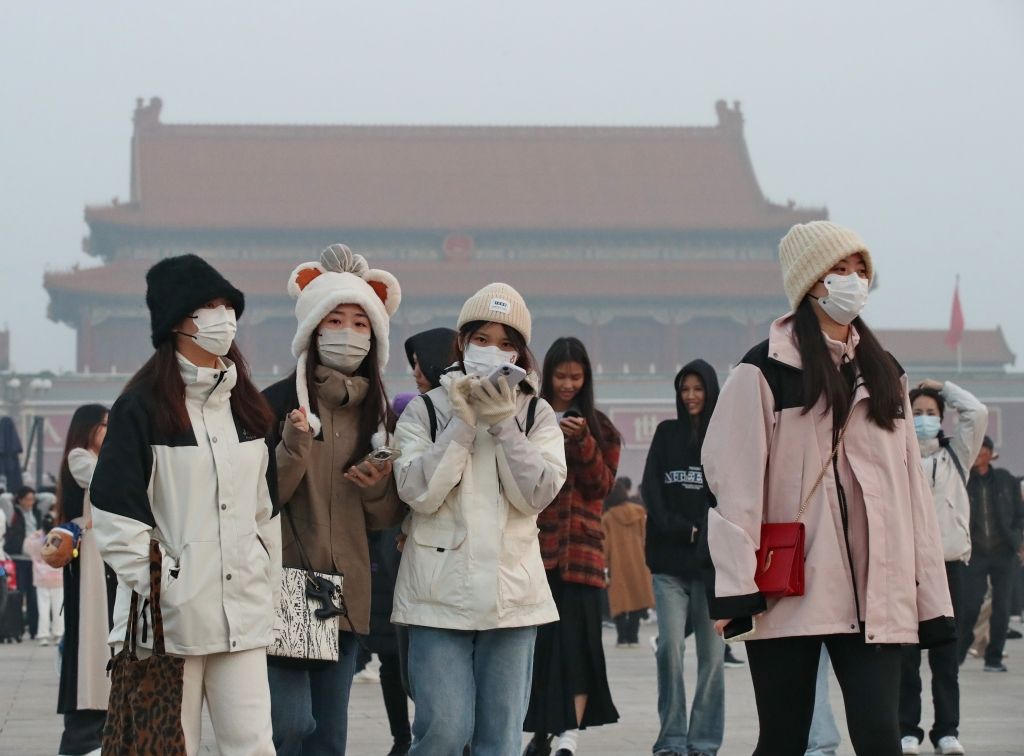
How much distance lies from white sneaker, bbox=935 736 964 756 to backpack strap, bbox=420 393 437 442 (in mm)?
2413

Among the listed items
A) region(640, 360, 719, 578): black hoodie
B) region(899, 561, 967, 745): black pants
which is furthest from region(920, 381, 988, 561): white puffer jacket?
region(640, 360, 719, 578): black hoodie

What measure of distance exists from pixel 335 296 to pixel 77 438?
177cm

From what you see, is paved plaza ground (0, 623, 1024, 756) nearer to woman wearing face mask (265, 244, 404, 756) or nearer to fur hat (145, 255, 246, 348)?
woman wearing face mask (265, 244, 404, 756)

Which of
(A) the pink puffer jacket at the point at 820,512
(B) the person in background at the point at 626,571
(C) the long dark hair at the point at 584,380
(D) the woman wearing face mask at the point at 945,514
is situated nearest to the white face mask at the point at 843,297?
(A) the pink puffer jacket at the point at 820,512

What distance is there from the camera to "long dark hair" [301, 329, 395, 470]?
364 cm

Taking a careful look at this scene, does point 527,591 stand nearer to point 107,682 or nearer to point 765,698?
point 765,698

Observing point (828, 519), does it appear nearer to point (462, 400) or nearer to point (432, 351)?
point (462, 400)

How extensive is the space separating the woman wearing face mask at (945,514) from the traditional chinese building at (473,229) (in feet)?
96.2

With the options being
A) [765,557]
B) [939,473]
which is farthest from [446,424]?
[939,473]

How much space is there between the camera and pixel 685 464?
5293 millimetres

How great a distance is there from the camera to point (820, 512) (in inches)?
119

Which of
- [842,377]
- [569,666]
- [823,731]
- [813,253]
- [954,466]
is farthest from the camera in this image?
[954,466]

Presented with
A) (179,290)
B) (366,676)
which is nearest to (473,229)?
(366,676)

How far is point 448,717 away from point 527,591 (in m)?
0.30
